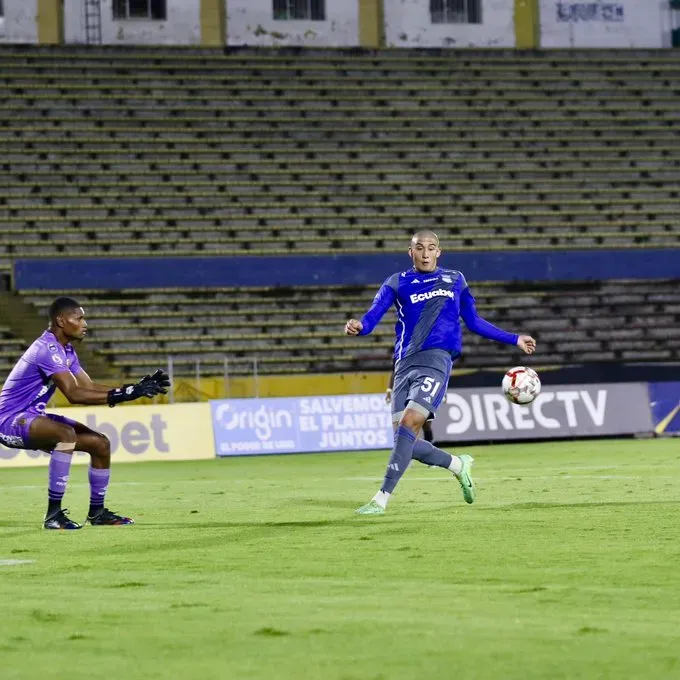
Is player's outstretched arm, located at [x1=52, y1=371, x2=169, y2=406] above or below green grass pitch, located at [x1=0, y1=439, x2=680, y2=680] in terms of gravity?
above

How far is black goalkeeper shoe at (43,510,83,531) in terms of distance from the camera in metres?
12.7

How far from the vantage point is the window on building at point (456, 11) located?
45938 mm

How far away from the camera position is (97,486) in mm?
13109

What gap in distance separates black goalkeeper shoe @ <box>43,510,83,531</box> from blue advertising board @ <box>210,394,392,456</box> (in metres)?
15.9

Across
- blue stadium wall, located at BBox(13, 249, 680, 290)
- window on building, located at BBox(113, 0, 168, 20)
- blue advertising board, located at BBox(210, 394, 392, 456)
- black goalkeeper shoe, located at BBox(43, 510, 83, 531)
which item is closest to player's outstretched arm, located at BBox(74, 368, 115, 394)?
black goalkeeper shoe, located at BBox(43, 510, 83, 531)

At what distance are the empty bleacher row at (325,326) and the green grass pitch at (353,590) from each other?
64.4 feet

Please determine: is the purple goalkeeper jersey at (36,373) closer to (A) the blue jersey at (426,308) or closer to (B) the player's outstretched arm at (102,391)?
(B) the player's outstretched arm at (102,391)

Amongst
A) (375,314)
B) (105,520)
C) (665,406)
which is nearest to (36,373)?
(105,520)

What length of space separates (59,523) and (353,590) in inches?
209

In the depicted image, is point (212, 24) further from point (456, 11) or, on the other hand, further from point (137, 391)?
point (137, 391)

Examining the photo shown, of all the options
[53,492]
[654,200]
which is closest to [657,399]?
[654,200]

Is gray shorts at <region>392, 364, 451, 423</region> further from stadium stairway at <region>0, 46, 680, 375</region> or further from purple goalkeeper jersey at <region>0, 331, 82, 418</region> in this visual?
stadium stairway at <region>0, 46, 680, 375</region>

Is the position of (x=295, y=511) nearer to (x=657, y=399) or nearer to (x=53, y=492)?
(x=53, y=492)

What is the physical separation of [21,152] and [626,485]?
83.7 feet
